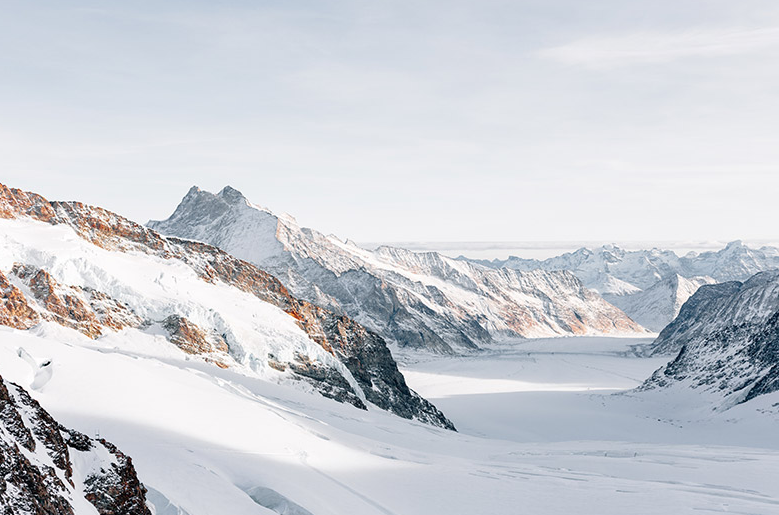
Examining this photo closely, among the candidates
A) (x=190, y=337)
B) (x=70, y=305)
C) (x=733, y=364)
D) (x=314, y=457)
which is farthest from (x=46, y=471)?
(x=733, y=364)

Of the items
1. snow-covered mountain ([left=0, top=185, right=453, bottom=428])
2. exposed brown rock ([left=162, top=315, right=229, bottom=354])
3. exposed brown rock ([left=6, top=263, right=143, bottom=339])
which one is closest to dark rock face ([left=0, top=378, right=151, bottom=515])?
snow-covered mountain ([left=0, top=185, right=453, bottom=428])

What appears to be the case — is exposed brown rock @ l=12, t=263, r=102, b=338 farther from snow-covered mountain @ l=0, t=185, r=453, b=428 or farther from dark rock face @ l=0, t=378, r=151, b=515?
dark rock face @ l=0, t=378, r=151, b=515

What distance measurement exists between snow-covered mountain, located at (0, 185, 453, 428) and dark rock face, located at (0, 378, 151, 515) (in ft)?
122

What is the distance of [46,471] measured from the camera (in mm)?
13695

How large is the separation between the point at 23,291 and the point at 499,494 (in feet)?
146

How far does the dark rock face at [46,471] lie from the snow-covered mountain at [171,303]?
3706 cm

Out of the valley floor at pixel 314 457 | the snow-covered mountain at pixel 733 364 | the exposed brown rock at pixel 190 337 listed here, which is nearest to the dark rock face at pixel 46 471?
the valley floor at pixel 314 457

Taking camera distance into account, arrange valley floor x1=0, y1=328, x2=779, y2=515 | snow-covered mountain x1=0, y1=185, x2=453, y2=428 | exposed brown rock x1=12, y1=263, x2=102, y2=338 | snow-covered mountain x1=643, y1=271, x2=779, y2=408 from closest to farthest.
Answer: valley floor x1=0, y1=328, x2=779, y2=515 < exposed brown rock x1=12, y1=263, x2=102, y2=338 < snow-covered mountain x1=0, y1=185, x2=453, y2=428 < snow-covered mountain x1=643, y1=271, x2=779, y2=408

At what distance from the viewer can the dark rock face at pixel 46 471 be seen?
1222 centimetres

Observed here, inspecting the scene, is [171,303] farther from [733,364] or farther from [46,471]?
[733,364]

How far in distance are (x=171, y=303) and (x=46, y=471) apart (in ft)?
166

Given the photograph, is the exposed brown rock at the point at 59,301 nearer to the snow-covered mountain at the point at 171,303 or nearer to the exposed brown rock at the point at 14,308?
the snow-covered mountain at the point at 171,303

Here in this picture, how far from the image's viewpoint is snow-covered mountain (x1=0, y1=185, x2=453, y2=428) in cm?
5400

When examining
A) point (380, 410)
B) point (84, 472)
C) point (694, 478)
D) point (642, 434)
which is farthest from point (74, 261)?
point (642, 434)
